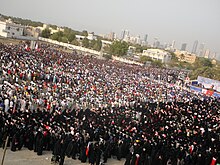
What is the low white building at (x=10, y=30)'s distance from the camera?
194 ft

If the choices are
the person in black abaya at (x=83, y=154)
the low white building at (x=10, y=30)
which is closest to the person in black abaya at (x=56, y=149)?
the person in black abaya at (x=83, y=154)

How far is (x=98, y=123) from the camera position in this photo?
563 inches

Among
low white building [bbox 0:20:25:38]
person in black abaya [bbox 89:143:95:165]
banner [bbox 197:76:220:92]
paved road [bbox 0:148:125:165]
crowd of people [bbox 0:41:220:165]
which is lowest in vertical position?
paved road [bbox 0:148:125:165]

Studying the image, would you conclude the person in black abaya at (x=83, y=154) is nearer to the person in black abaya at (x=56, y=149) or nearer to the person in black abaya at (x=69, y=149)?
the person in black abaya at (x=69, y=149)

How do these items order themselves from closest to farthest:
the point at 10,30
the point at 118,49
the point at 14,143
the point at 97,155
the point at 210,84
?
the point at 14,143, the point at 97,155, the point at 210,84, the point at 10,30, the point at 118,49

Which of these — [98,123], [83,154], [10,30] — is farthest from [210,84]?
[10,30]

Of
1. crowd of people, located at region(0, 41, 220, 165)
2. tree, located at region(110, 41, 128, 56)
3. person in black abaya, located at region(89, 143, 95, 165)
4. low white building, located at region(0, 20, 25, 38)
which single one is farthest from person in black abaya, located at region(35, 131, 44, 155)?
tree, located at region(110, 41, 128, 56)

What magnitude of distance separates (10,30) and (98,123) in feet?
176

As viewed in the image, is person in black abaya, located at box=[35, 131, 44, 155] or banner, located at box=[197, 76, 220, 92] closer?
person in black abaya, located at box=[35, 131, 44, 155]

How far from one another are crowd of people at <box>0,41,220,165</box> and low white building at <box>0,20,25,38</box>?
37.8 m

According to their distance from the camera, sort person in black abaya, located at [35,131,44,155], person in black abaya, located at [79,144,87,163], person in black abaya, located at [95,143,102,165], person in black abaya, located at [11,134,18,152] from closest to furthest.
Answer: person in black abaya, located at [11,134,18,152] < person in black abaya, located at [35,131,44,155] < person in black abaya, located at [95,143,102,165] < person in black abaya, located at [79,144,87,163]

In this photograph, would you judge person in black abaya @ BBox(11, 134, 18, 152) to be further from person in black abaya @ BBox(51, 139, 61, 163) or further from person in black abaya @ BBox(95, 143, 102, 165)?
person in black abaya @ BBox(95, 143, 102, 165)

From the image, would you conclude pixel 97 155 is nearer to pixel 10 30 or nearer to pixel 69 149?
pixel 69 149

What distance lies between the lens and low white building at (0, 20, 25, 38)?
59.2m
